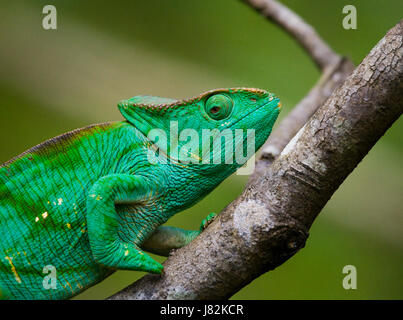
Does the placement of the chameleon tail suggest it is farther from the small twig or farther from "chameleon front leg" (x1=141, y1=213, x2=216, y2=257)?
the small twig

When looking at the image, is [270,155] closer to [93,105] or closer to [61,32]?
[93,105]

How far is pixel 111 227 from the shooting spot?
1754 mm

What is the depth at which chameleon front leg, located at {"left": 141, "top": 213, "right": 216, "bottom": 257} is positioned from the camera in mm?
2146

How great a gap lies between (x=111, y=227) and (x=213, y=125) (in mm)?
548

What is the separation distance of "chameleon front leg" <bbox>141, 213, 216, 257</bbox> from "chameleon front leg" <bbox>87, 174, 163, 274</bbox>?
0.36 meters

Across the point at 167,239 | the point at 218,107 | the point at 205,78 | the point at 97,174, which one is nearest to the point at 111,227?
the point at 97,174

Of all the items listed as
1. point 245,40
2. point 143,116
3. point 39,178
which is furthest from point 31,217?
point 245,40

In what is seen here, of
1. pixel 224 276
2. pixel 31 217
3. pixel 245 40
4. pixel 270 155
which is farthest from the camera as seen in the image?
pixel 245 40

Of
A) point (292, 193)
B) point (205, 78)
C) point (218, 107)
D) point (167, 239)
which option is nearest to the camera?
point (292, 193)

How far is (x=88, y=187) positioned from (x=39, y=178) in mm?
195

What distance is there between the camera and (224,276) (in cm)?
168

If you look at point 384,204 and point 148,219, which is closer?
point 148,219

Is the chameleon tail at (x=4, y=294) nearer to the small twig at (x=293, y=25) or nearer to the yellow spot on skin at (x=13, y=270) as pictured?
the yellow spot on skin at (x=13, y=270)

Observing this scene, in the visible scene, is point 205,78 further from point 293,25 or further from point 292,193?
point 292,193
